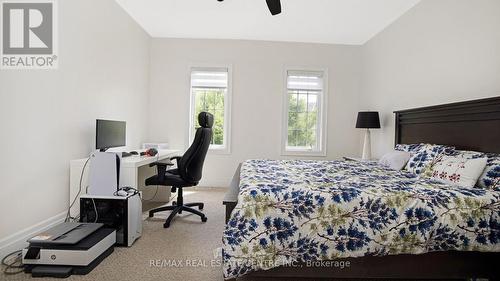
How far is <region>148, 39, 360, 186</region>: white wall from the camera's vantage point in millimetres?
4781

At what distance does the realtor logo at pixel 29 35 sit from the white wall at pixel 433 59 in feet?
12.3

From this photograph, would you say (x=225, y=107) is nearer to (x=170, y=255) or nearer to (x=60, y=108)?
(x=60, y=108)

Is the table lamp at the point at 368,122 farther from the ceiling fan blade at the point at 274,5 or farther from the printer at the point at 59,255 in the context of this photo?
the printer at the point at 59,255

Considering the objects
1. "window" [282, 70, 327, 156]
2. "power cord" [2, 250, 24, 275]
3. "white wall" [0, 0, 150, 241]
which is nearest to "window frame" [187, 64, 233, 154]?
"window" [282, 70, 327, 156]

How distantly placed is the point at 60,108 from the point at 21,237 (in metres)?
1.11

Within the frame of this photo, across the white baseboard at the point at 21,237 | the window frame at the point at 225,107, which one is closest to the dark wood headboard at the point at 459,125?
the window frame at the point at 225,107

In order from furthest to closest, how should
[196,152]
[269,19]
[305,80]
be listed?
1. [305,80]
2. [269,19]
3. [196,152]

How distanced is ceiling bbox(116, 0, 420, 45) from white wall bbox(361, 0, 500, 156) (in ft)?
1.05

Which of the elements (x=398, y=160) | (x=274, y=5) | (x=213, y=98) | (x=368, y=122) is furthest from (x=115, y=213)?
(x=368, y=122)

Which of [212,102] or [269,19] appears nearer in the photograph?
[269,19]

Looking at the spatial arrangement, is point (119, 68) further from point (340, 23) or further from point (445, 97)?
point (445, 97)

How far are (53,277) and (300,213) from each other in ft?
5.55

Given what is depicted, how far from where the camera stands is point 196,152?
3020 mm

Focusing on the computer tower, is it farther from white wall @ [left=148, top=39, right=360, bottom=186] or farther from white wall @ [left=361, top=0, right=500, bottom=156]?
white wall @ [left=361, top=0, right=500, bottom=156]
